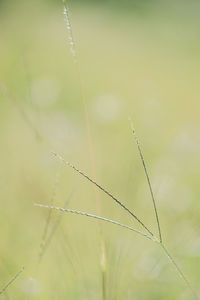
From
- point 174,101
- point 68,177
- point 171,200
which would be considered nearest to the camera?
point 171,200

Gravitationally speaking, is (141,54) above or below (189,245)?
below

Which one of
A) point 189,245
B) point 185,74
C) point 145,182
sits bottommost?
point 185,74

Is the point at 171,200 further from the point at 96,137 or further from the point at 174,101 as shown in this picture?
the point at 174,101

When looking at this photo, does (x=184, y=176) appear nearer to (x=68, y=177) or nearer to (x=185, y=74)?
(x=68, y=177)

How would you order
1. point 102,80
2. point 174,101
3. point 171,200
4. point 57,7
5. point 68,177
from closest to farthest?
point 171,200, point 68,177, point 174,101, point 102,80, point 57,7

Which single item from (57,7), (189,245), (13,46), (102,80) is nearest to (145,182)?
(189,245)

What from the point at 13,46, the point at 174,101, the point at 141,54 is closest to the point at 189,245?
the point at 174,101

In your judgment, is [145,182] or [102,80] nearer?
[145,182]
